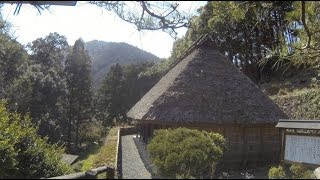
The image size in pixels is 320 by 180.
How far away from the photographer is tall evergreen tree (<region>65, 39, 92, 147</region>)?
40.2 metres

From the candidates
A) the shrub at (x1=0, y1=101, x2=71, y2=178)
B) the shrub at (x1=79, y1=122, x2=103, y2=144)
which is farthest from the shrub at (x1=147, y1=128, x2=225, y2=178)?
the shrub at (x1=79, y1=122, x2=103, y2=144)

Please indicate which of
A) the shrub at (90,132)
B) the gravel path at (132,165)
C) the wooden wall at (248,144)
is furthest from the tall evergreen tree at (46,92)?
the wooden wall at (248,144)

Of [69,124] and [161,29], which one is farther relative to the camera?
[69,124]

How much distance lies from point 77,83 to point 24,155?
→ 29.0 metres

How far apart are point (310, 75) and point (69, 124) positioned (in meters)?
25.3

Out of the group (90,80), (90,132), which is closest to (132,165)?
(90,132)

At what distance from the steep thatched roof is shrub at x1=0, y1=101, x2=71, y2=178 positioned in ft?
11.9

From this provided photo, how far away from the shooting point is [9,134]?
37.9ft

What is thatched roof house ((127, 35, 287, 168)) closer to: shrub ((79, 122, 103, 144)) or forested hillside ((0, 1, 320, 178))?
forested hillside ((0, 1, 320, 178))

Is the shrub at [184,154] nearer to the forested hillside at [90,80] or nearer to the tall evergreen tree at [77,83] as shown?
the forested hillside at [90,80]

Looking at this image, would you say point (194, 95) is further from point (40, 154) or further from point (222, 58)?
point (40, 154)

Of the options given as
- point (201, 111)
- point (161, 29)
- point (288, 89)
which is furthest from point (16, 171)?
point (288, 89)

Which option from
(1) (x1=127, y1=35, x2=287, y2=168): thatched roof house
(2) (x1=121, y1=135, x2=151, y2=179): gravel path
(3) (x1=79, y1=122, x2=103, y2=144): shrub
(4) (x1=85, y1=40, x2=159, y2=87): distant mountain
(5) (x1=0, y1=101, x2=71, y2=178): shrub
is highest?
(4) (x1=85, y1=40, x2=159, y2=87): distant mountain

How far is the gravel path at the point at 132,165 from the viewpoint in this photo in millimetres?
11164
